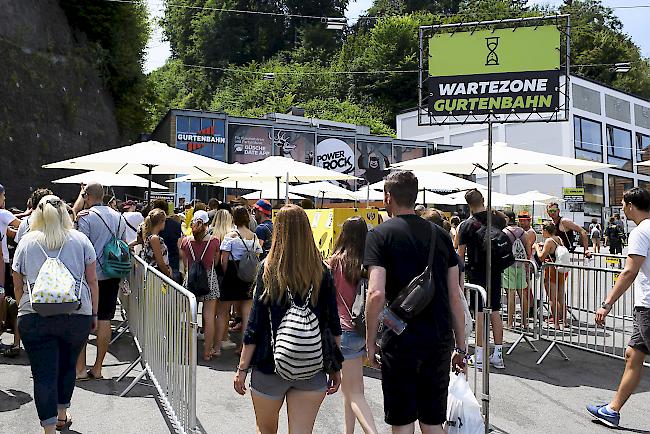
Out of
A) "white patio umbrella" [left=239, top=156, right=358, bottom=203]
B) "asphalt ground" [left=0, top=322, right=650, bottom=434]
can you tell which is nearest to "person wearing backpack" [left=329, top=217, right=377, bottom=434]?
"asphalt ground" [left=0, top=322, right=650, bottom=434]

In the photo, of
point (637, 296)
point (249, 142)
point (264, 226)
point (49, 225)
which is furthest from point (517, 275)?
point (249, 142)

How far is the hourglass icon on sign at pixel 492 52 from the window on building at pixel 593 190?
151 feet

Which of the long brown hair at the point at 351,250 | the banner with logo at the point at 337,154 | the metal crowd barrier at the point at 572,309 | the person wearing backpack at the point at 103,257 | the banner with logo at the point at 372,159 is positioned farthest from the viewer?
the banner with logo at the point at 372,159

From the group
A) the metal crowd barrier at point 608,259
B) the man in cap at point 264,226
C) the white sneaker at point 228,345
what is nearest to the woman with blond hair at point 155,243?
the man in cap at point 264,226

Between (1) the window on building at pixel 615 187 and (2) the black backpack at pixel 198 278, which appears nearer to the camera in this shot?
(2) the black backpack at pixel 198 278

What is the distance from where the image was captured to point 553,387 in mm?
7262

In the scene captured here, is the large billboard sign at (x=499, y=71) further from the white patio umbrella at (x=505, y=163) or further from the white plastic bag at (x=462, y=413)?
the white plastic bag at (x=462, y=413)

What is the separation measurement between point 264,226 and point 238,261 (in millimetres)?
894

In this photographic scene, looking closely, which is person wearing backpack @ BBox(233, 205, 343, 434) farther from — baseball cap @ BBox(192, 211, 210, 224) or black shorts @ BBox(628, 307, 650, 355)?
baseball cap @ BBox(192, 211, 210, 224)

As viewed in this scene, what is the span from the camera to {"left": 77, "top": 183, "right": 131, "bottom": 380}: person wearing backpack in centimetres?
690

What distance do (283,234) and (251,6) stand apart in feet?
249

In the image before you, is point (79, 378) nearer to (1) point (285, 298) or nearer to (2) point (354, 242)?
(2) point (354, 242)

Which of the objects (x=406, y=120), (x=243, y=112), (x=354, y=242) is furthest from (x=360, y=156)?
(x=354, y=242)

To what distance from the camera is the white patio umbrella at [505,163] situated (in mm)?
7887
